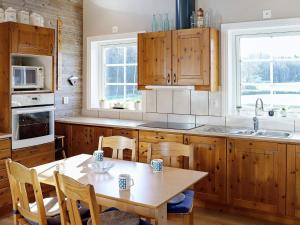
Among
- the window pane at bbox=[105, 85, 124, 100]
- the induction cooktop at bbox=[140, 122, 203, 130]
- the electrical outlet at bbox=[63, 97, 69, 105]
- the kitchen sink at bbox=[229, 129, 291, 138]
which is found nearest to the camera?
the kitchen sink at bbox=[229, 129, 291, 138]

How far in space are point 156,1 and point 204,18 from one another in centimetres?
81

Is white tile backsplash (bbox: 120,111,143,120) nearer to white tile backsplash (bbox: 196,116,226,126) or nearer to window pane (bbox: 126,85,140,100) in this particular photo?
window pane (bbox: 126,85,140,100)

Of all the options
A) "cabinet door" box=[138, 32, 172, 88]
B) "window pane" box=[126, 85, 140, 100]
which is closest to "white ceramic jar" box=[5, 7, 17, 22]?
"cabinet door" box=[138, 32, 172, 88]

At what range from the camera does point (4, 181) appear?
3.80 meters

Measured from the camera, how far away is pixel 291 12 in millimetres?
3805

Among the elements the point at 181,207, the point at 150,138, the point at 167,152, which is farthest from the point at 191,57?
the point at 181,207

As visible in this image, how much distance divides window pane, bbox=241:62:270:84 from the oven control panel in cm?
237

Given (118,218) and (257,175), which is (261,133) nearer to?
(257,175)

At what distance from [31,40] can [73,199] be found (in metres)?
2.53

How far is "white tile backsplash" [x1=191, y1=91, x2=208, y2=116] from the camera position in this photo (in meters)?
4.38

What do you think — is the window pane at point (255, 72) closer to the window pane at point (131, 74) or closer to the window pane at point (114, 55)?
the window pane at point (131, 74)

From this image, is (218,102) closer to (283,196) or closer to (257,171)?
(257,171)

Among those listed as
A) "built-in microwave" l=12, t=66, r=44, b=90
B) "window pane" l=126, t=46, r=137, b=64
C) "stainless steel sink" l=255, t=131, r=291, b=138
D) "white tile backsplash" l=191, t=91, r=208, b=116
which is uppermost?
"window pane" l=126, t=46, r=137, b=64

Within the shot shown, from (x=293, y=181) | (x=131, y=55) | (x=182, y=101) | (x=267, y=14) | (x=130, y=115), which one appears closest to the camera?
(x=293, y=181)
